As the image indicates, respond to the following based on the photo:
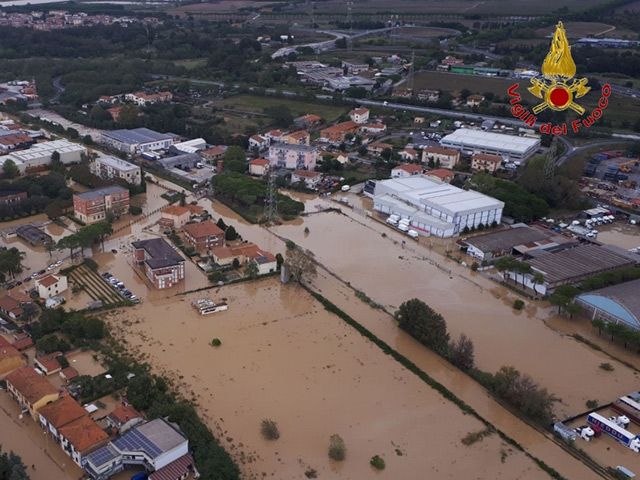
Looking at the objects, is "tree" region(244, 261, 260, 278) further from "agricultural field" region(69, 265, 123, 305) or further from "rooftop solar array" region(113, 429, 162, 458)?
"rooftop solar array" region(113, 429, 162, 458)

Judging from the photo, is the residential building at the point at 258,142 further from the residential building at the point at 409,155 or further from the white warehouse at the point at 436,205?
the white warehouse at the point at 436,205

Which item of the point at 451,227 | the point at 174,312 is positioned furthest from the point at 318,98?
the point at 174,312

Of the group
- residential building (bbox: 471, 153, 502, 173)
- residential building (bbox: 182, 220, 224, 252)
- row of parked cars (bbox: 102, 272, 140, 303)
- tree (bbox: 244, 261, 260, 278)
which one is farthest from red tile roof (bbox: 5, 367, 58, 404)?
residential building (bbox: 471, 153, 502, 173)

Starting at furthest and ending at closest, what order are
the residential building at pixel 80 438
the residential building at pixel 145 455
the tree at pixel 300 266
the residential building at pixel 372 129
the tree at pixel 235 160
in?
the residential building at pixel 372 129
the tree at pixel 235 160
the tree at pixel 300 266
the residential building at pixel 80 438
the residential building at pixel 145 455

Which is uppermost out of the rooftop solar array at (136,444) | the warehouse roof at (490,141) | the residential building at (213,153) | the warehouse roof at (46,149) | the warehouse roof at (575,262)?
the warehouse roof at (490,141)

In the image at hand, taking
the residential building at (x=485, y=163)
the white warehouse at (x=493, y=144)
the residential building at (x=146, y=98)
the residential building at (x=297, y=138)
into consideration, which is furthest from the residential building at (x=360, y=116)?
the residential building at (x=146, y=98)

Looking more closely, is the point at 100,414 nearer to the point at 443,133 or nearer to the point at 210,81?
the point at 443,133
